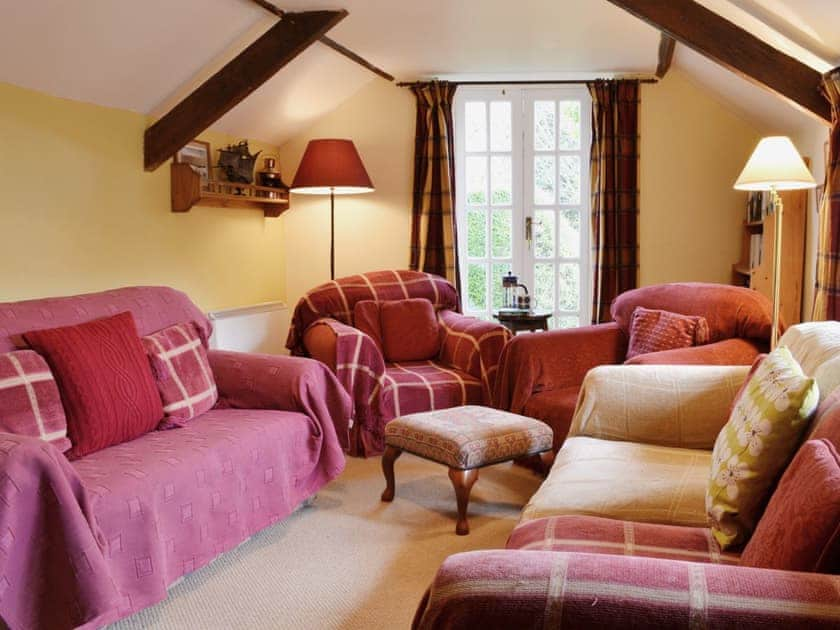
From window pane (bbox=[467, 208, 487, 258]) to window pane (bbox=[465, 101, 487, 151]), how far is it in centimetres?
41

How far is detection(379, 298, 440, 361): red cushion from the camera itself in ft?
14.5

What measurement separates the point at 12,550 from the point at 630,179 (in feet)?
13.7

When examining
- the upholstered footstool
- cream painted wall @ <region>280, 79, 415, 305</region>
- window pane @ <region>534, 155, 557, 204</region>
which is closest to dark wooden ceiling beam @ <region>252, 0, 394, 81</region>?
cream painted wall @ <region>280, 79, 415, 305</region>

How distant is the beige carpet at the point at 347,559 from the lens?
232 cm

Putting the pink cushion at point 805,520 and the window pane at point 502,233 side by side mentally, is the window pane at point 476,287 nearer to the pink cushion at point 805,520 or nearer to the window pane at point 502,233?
the window pane at point 502,233

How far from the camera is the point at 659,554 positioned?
5.34 feet

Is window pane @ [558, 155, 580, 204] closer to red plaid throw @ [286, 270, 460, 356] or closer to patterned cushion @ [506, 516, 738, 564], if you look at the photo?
red plaid throw @ [286, 270, 460, 356]

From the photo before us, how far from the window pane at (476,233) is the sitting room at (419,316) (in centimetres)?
1

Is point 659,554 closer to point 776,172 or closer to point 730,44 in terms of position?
point 776,172

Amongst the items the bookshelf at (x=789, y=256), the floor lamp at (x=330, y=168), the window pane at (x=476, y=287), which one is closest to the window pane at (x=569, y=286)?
the window pane at (x=476, y=287)

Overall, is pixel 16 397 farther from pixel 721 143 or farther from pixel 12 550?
pixel 721 143

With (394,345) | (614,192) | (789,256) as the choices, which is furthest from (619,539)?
(614,192)

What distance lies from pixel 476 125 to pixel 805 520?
169 inches

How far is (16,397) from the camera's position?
226 centimetres
